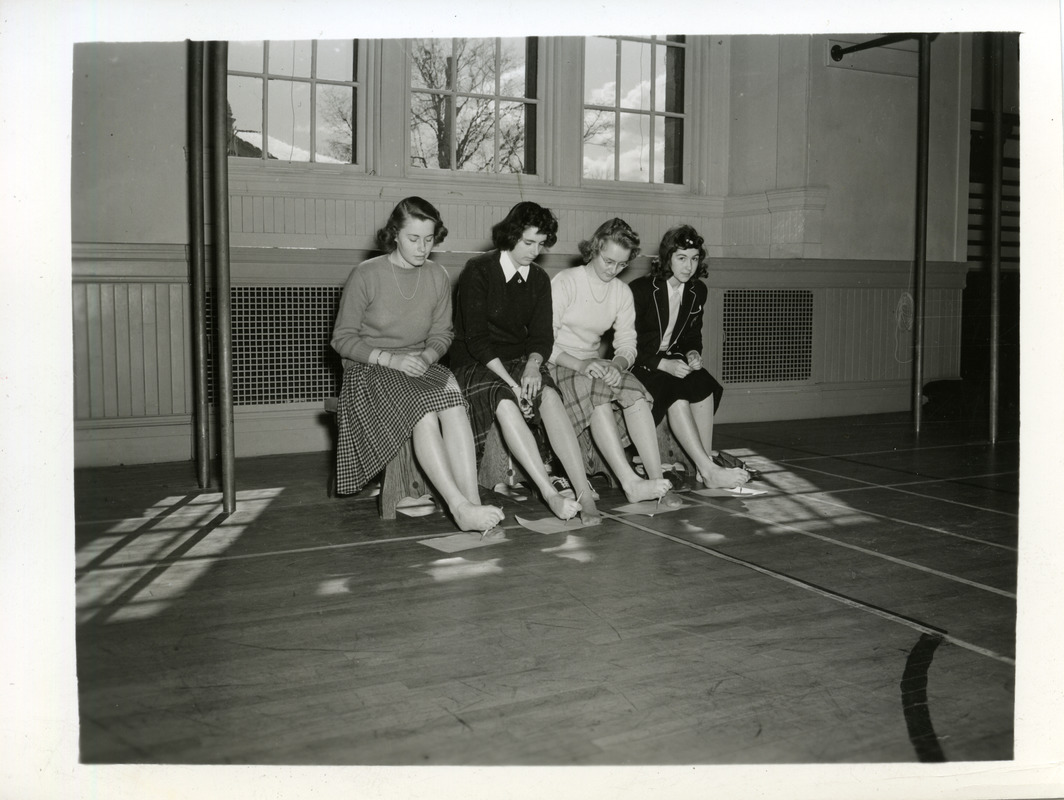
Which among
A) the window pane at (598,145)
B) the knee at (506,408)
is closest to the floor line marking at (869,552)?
the knee at (506,408)

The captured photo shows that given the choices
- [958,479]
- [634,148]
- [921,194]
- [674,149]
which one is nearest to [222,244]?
[958,479]

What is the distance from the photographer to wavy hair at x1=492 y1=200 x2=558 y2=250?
3.55 metres

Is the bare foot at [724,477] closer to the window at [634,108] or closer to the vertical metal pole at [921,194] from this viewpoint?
the vertical metal pole at [921,194]

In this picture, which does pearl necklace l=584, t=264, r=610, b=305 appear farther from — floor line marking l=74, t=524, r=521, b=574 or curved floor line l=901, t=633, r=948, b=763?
curved floor line l=901, t=633, r=948, b=763

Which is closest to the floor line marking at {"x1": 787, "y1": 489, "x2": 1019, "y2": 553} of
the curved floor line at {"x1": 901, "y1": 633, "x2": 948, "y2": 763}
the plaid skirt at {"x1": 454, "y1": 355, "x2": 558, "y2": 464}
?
the curved floor line at {"x1": 901, "y1": 633, "x2": 948, "y2": 763}

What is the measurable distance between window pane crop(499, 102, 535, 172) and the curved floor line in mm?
4765

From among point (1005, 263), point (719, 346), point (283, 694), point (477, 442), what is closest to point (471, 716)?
point (283, 694)

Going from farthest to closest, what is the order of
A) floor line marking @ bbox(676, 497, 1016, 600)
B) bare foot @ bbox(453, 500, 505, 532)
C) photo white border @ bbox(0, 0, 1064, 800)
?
bare foot @ bbox(453, 500, 505, 532) < floor line marking @ bbox(676, 497, 1016, 600) < photo white border @ bbox(0, 0, 1064, 800)

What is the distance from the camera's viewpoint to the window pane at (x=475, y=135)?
247 inches

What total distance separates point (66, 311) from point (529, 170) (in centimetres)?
497

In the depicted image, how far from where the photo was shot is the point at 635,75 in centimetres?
686

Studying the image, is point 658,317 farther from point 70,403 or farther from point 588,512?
point 70,403

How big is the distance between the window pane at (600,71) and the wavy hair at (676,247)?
2.81 meters

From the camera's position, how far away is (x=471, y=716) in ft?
6.05
